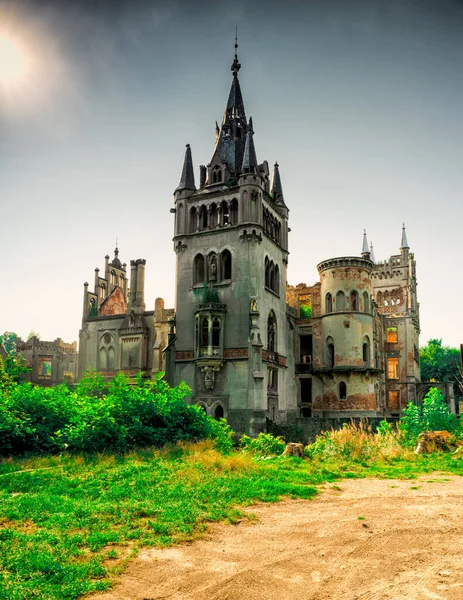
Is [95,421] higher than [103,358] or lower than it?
lower

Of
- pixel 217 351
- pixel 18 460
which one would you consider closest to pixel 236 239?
pixel 217 351

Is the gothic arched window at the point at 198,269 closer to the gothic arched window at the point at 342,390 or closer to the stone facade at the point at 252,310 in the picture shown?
the stone facade at the point at 252,310

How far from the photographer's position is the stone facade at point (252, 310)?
3225 centimetres

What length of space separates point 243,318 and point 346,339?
9.38 metres

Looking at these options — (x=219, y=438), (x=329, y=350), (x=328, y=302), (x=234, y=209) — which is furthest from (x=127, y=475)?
(x=328, y=302)

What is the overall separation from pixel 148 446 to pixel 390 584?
40.2ft

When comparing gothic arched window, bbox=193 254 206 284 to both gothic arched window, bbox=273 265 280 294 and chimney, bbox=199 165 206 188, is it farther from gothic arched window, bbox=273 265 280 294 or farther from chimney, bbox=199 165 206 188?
chimney, bbox=199 165 206 188

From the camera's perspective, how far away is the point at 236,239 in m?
33.9

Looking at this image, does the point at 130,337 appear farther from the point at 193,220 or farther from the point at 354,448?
the point at 354,448

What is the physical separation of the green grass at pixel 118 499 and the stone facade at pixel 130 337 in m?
24.4

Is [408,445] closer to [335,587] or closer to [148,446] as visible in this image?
[148,446]

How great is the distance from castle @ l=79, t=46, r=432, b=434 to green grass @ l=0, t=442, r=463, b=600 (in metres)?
14.6

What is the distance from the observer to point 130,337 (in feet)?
138

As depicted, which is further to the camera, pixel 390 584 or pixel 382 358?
pixel 382 358
